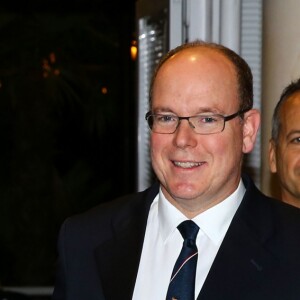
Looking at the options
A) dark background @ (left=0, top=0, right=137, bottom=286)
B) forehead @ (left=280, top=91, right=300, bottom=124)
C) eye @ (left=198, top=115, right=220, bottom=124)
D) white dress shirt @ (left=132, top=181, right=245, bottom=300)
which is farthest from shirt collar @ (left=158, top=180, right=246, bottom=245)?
dark background @ (left=0, top=0, right=137, bottom=286)

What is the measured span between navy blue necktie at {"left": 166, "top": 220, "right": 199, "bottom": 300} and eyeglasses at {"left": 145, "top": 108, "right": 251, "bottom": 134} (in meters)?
0.25

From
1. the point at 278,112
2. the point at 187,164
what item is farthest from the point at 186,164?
the point at 278,112

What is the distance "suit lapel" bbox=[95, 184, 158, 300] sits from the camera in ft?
7.34

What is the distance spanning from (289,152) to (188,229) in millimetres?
633

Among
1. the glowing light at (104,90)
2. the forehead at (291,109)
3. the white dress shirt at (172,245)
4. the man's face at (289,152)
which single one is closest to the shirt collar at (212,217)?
the white dress shirt at (172,245)

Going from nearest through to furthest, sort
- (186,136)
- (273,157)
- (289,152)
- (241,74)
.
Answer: (186,136) → (241,74) → (289,152) → (273,157)

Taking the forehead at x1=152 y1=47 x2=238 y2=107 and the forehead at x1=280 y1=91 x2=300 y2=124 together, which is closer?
the forehead at x1=152 y1=47 x2=238 y2=107

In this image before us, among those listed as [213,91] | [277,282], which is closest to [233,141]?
[213,91]

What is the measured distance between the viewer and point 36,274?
25.3ft

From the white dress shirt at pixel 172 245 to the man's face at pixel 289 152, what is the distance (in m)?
0.43

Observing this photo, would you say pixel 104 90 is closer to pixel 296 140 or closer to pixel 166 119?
pixel 296 140

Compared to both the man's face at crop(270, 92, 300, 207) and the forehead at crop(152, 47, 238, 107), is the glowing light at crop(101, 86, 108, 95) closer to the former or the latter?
the man's face at crop(270, 92, 300, 207)

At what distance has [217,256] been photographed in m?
2.19

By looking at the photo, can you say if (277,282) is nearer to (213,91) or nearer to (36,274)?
(213,91)
